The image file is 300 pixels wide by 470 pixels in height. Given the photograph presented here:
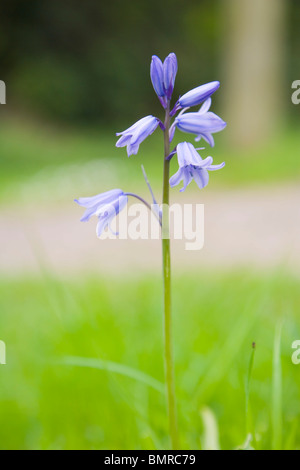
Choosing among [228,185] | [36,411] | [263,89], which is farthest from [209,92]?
[263,89]

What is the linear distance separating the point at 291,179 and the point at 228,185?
672mm

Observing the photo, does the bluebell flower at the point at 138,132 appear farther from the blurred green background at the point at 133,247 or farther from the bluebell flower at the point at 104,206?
the blurred green background at the point at 133,247

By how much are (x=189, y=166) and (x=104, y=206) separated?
144mm

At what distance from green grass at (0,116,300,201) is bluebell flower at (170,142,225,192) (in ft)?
15.9

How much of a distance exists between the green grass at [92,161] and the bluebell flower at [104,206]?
4816mm

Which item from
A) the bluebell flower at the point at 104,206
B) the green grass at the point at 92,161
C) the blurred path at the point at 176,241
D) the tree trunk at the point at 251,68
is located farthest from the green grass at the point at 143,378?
the tree trunk at the point at 251,68

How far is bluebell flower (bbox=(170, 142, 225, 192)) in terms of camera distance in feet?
2.77

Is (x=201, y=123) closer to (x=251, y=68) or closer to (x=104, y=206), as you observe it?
(x=104, y=206)

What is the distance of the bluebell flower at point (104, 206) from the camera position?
0.89 metres

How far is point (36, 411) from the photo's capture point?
4.92ft

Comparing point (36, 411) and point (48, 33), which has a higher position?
point (48, 33)

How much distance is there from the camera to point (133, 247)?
4.11 meters
